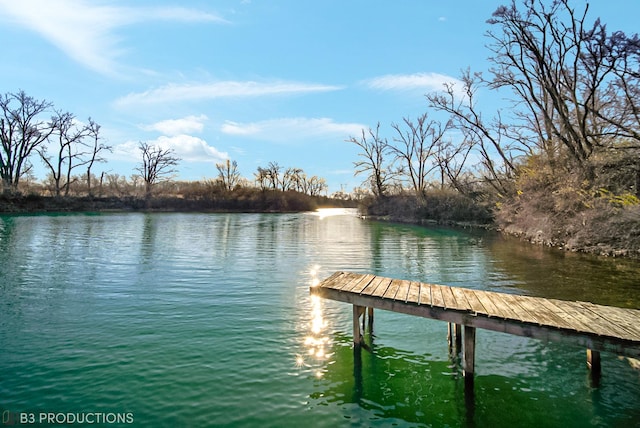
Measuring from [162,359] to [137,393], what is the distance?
0.83 metres

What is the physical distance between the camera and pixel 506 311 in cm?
395

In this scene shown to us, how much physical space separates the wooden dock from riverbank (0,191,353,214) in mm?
44707

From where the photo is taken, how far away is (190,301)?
7.26 metres

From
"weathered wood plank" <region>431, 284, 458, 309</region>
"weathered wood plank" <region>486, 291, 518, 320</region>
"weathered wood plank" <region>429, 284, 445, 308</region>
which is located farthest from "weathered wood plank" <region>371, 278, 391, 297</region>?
"weathered wood plank" <region>486, 291, 518, 320</region>

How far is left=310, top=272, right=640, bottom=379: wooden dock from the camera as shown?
3398mm

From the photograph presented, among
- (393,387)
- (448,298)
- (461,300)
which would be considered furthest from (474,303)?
(393,387)

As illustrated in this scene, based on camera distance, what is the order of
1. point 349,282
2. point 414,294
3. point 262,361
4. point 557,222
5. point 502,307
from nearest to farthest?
point 502,307
point 414,294
point 262,361
point 349,282
point 557,222

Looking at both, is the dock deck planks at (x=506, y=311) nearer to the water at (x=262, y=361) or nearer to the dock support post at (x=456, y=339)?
the dock support post at (x=456, y=339)

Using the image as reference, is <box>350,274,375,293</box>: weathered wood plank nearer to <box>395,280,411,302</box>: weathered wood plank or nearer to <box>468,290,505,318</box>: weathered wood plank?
<box>395,280,411,302</box>: weathered wood plank

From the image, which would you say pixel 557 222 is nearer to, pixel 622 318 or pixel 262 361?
pixel 622 318

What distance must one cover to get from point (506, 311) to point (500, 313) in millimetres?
163

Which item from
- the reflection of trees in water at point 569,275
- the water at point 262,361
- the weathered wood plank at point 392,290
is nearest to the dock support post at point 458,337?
the water at point 262,361

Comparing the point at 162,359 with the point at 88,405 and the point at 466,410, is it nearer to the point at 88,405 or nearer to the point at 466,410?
the point at 88,405

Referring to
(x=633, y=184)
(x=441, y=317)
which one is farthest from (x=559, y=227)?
(x=441, y=317)
